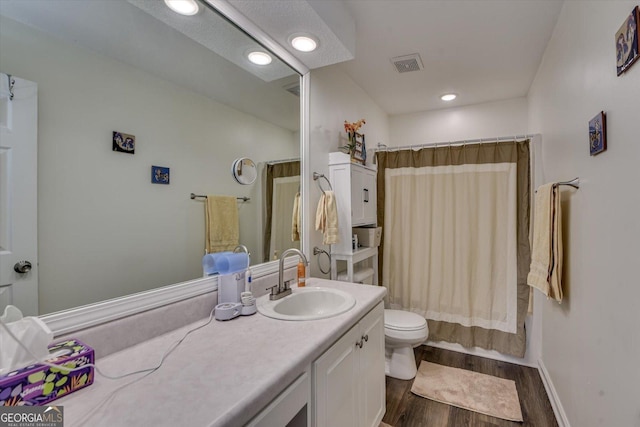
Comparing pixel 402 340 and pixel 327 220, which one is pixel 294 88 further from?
pixel 402 340

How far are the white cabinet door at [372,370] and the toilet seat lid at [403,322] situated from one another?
20.8 inches

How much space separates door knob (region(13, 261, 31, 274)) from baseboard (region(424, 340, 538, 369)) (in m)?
2.89

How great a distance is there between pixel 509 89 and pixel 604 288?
96.0 inches

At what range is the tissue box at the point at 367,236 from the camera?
2516mm

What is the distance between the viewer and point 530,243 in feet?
7.73

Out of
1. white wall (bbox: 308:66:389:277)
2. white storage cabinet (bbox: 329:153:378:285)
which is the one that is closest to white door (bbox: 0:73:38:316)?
white wall (bbox: 308:66:389:277)

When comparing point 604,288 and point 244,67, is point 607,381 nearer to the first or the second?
point 604,288

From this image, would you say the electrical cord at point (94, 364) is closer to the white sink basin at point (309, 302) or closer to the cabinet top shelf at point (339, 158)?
the white sink basin at point (309, 302)

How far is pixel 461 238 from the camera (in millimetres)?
2594

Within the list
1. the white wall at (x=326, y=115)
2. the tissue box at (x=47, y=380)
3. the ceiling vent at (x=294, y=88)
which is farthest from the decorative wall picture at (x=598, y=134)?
the tissue box at (x=47, y=380)

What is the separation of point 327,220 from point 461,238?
1.37 m

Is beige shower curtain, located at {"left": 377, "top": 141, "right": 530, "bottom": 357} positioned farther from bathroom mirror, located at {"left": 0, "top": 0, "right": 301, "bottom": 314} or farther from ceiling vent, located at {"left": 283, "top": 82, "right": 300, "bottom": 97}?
bathroom mirror, located at {"left": 0, "top": 0, "right": 301, "bottom": 314}

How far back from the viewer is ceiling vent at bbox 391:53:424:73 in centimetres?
230

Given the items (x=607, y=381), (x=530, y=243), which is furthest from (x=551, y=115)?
(x=607, y=381)
